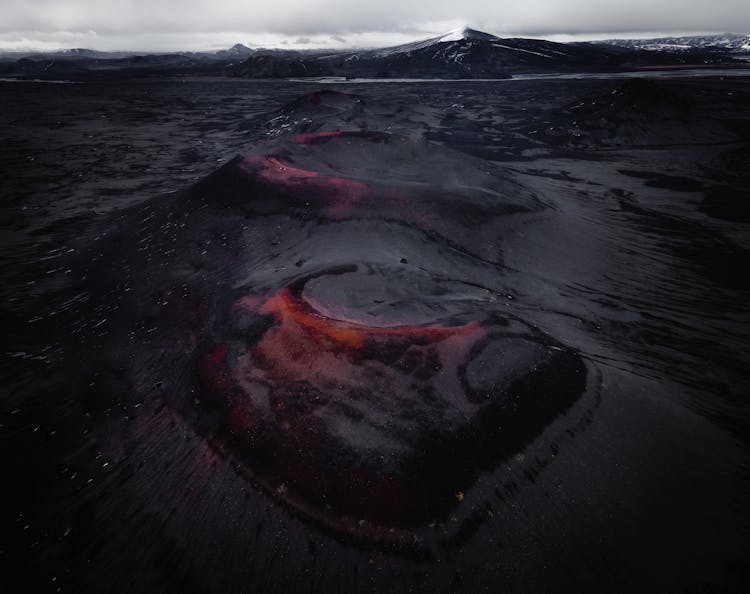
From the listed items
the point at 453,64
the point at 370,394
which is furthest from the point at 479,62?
the point at 370,394

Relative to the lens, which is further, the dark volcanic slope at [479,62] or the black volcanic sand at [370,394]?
the dark volcanic slope at [479,62]

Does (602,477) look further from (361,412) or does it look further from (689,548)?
(361,412)

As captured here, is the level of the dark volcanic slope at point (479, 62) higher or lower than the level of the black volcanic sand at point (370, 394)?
lower

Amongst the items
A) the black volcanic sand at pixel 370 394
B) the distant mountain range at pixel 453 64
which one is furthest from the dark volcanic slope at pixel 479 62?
the black volcanic sand at pixel 370 394

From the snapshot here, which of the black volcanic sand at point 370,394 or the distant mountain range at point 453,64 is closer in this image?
the black volcanic sand at point 370,394

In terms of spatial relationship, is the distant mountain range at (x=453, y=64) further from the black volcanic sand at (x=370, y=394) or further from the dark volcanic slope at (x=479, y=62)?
the black volcanic sand at (x=370, y=394)

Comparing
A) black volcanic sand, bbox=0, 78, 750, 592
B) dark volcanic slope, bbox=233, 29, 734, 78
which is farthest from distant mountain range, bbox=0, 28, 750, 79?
black volcanic sand, bbox=0, 78, 750, 592

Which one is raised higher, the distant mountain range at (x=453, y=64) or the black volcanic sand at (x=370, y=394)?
the black volcanic sand at (x=370, y=394)

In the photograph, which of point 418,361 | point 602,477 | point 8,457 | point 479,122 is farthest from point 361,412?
point 479,122
